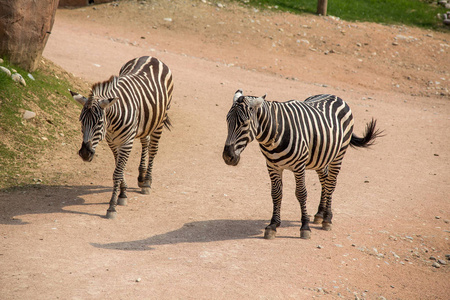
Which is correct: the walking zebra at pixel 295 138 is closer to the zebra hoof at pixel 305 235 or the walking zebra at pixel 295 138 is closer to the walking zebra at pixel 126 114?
the zebra hoof at pixel 305 235

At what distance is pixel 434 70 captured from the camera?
1859 cm

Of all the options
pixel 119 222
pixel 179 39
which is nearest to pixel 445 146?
pixel 119 222

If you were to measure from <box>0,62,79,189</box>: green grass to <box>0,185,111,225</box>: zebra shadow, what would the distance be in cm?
33

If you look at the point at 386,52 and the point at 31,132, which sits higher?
the point at 386,52

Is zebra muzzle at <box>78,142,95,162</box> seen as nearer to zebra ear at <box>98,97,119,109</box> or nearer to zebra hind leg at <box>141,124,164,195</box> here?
zebra ear at <box>98,97,119,109</box>

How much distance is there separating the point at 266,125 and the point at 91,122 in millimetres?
Answer: 2263

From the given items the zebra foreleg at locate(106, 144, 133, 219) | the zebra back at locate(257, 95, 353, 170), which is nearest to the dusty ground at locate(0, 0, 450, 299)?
the zebra foreleg at locate(106, 144, 133, 219)

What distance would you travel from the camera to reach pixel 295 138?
253 inches

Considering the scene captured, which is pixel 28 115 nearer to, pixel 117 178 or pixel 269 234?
pixel 117 178

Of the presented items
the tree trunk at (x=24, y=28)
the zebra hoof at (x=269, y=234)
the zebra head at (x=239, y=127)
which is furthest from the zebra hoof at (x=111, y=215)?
the tree trunk at (x=24, y=28)

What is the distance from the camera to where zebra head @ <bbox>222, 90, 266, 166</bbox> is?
5.97 m

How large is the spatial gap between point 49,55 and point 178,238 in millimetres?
9510

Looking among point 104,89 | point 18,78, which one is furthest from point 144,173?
point 18,78

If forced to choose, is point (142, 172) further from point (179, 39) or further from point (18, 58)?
point (179, 39)
